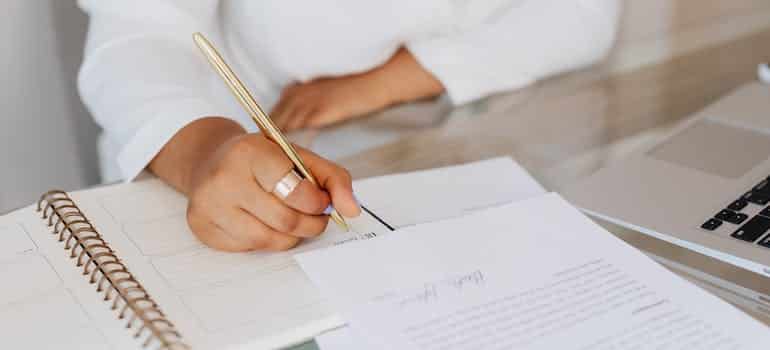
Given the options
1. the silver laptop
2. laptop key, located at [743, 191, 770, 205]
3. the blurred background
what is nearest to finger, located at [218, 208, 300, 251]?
the silver laptop

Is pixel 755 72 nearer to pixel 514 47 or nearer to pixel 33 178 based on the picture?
pixel 514 47

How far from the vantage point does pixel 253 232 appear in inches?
23.1

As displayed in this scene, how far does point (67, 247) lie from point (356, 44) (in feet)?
1.57

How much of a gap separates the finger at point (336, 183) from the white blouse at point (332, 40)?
0.86 feet

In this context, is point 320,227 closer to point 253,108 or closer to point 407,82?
point 253,108

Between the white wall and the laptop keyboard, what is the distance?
820 mm

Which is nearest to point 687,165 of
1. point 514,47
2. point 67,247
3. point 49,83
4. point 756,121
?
point 756,121

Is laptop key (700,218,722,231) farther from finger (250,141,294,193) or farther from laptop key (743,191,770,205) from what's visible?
finger (250,141,294,193)

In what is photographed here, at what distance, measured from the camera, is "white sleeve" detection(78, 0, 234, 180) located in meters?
0.76

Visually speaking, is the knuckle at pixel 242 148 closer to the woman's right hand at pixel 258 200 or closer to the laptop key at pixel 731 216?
the woman's right hand at pixel 258 200

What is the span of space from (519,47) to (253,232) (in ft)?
1.70

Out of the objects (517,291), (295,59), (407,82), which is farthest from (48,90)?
(517,291)

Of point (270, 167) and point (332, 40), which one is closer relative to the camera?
point (270, 167)

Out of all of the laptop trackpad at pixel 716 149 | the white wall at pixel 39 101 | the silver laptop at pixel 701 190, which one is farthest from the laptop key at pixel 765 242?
the white wall at pixel 39 101
